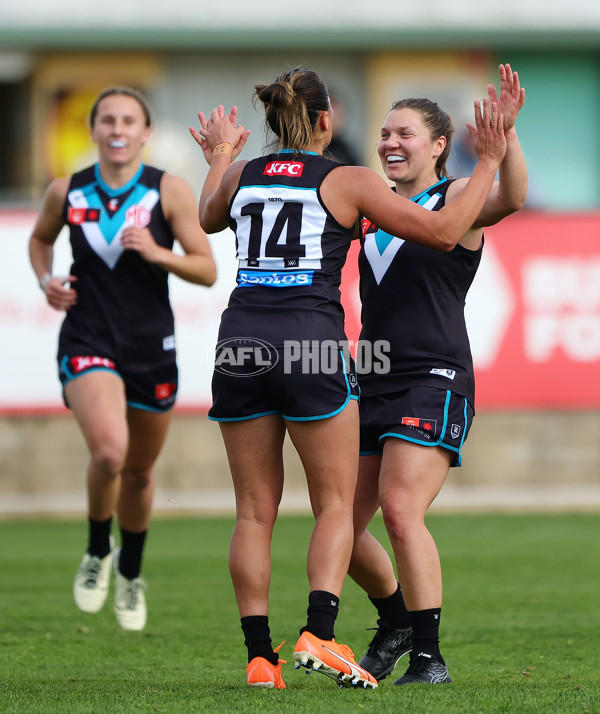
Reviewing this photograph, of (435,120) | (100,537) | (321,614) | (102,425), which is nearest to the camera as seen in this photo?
(321,614)

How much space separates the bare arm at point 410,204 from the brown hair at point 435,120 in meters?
0.43

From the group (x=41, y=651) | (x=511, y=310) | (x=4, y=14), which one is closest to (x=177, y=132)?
(x=4, y=14)

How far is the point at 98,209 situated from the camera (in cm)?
671

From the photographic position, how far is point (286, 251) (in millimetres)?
4570

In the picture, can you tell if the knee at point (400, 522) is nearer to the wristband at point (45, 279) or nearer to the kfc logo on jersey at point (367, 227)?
the kfc logo on jersey at point (367, 227)

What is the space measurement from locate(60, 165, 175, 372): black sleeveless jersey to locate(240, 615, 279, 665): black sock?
229 centimetres

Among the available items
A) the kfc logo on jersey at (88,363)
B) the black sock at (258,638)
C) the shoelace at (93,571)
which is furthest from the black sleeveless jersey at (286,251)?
the shoelace at (93,571)

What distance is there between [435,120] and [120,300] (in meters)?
2.21

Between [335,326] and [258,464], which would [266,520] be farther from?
[335,326]

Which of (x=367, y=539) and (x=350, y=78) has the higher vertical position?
(x=350, y=78)

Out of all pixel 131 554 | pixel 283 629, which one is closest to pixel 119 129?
pixel 131 554

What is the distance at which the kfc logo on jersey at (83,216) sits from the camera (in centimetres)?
670

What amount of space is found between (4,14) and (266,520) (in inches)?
565

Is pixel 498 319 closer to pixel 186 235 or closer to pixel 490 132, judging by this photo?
pixel 186 235
